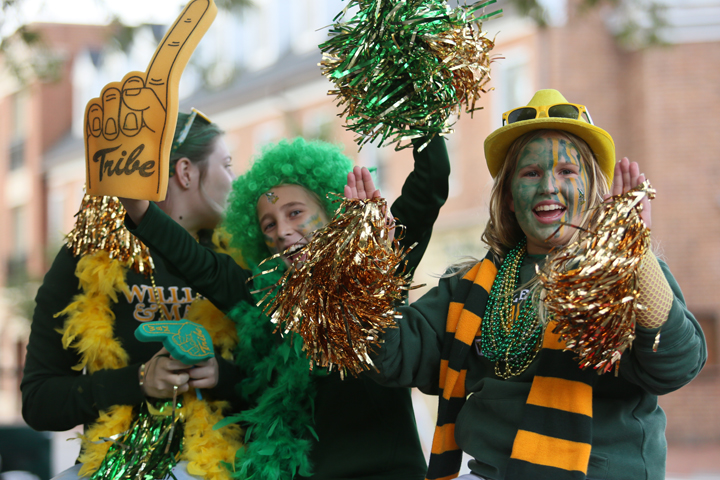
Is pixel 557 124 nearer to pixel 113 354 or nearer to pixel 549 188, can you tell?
pixel 549 188

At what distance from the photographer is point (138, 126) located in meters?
1.89

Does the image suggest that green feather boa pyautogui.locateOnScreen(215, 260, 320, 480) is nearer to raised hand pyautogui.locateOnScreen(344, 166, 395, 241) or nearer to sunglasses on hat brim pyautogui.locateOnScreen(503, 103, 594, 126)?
raised hand pyautogui.locateOnScreen(344, 166, 395, 241)

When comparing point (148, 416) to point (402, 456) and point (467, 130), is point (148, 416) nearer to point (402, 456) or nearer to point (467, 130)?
point (402, 456)

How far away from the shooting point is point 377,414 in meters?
2.18

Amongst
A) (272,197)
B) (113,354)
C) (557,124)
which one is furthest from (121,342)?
(557,124)

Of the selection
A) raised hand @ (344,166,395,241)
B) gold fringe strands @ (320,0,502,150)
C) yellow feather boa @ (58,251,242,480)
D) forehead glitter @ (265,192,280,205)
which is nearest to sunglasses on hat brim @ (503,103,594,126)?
gold fringe strands @ (320,0,502,150)

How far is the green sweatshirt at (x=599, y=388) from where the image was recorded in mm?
1594

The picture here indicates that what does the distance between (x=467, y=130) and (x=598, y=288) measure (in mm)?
9529

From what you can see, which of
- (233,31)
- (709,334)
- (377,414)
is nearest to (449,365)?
(377,414)

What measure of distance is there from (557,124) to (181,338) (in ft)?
4.03

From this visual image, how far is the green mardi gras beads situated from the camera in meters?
1.88

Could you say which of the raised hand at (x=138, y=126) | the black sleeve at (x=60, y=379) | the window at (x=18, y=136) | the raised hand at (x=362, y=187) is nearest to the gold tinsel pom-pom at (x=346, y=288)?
the raised hand at (x=362, y=187)

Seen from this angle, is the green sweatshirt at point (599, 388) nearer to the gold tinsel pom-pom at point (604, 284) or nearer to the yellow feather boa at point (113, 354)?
the gold tinsel pom-pom at point (604, 284)

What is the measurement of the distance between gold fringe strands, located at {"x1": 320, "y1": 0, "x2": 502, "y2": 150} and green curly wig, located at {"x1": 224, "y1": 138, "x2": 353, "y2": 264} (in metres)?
0.51
